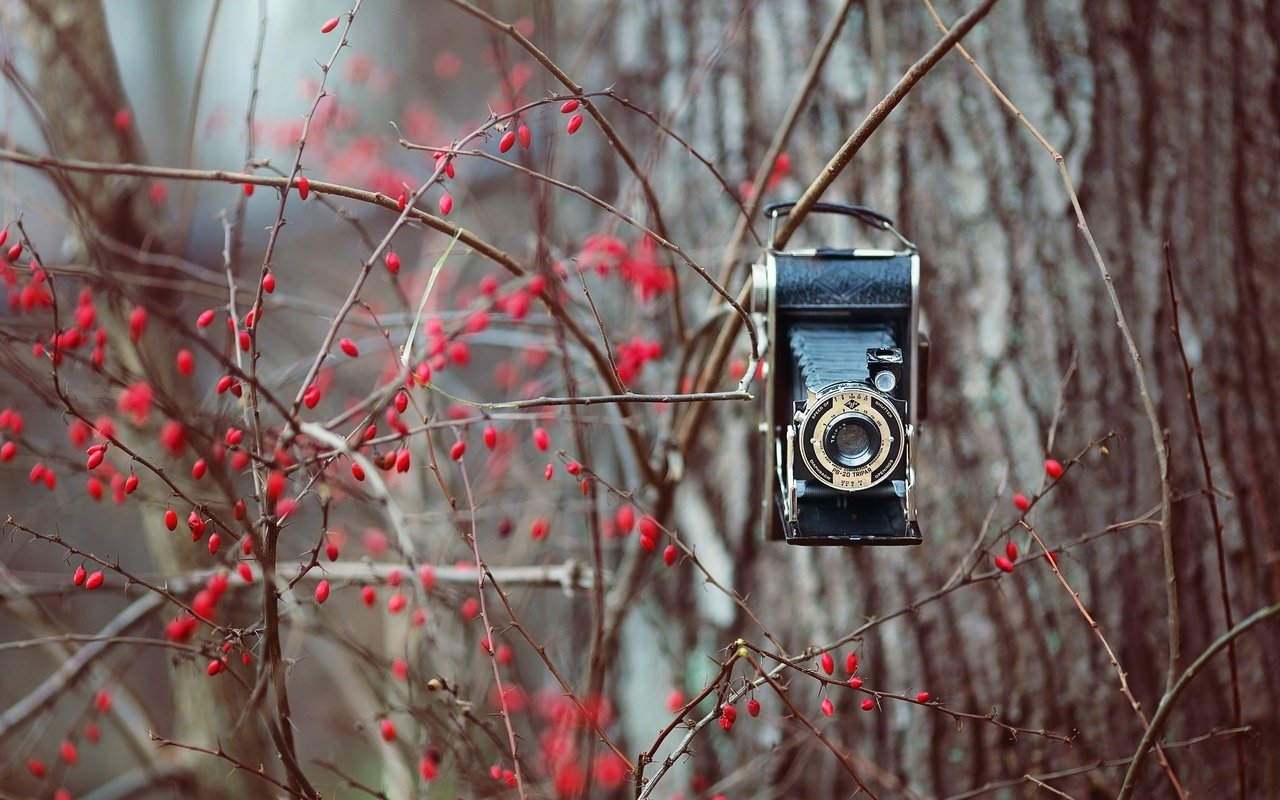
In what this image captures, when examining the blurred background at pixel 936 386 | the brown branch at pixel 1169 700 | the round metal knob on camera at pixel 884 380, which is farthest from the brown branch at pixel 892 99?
the brown branch at pixel 1169 700

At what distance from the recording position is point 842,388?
3.88 ft

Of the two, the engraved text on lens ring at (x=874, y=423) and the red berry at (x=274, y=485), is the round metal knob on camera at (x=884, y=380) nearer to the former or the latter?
the engraved text on lens ring at (x=874, y=423)

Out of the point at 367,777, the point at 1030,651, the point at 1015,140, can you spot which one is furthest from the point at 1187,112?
the point at 367,777

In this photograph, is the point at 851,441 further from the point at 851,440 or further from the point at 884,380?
the point at 884,380

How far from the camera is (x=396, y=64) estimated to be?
5449 mm

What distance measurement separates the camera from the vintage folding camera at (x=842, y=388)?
1.19 m

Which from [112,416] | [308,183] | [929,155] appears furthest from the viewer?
[112,416]

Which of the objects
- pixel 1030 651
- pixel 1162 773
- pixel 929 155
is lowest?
pixel 1162 773

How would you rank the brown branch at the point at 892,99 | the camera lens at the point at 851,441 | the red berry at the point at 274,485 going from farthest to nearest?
the camera lens at the point at 851,441
the brown branch at the point at 892,99
the red berry at the point at 274,485

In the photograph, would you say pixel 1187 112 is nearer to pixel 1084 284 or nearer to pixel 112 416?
pixel 1084 284

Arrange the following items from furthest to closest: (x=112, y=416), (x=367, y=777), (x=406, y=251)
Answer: (x=406, y=251) < (x=367, y=777) < (x=112, y=416)

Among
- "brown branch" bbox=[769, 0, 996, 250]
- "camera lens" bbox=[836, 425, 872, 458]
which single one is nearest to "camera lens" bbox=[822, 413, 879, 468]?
"camera lens" bbox=[836, 425, 872, 458]

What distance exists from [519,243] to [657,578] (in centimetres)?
148

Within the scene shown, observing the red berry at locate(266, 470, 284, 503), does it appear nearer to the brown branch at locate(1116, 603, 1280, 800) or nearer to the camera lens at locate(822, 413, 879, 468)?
the camera lens at locate(822, 413, 879, 468)
